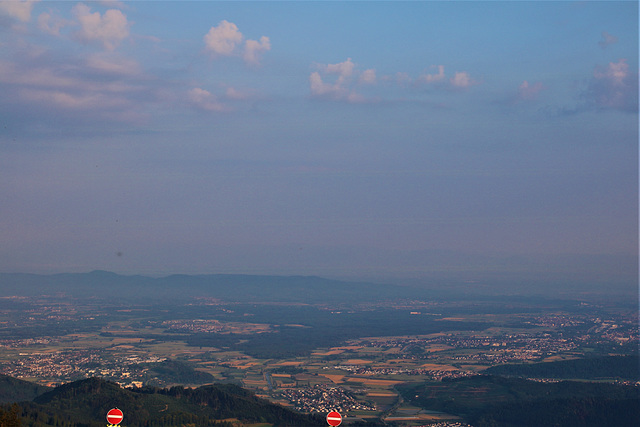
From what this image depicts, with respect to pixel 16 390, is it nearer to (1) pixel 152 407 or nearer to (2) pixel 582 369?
(1) pixel 152 407

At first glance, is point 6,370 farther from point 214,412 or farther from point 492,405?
point 492,405

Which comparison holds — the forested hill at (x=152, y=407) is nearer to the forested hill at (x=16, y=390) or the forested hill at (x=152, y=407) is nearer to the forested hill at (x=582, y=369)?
the forested hill at (x=16, y=390)

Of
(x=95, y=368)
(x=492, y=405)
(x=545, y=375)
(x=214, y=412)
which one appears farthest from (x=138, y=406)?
(x=545, y=375)

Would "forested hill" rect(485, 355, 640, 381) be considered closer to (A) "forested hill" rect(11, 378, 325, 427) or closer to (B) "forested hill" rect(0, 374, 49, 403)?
(A) "forested hill" rect(11, 378, 325, 427)

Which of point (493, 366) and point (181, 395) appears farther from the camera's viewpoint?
point (493, 366)

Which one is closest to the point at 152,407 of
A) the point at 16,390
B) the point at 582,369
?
the point at 16,390

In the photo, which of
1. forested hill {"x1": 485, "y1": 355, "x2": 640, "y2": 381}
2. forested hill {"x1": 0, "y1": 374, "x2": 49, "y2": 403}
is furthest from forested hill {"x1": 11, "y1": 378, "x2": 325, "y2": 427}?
forested hill {"x1": 485, "y1": 355, "x2": 640, "y2": 381}

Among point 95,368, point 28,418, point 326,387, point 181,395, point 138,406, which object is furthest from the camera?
point 95,368

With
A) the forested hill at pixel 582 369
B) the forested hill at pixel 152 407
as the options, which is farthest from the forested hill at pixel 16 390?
the forested hill at pixel 582 369
